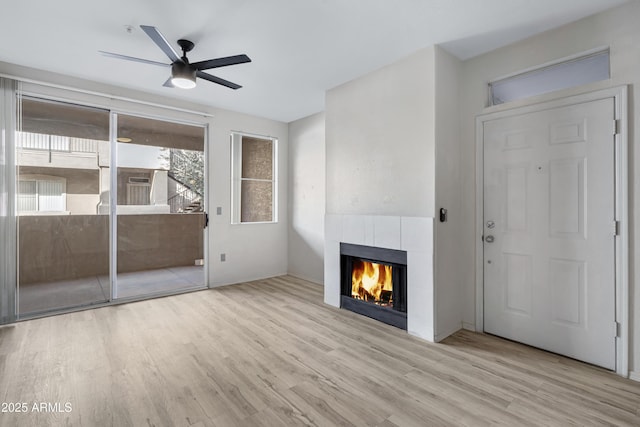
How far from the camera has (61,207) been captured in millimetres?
3660

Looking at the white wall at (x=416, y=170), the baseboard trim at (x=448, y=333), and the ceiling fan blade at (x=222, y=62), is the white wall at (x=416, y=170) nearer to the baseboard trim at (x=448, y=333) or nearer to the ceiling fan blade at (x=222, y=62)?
the baseboard trim at (x=448, y=333)

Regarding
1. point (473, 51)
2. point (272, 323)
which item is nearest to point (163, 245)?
point (272, 323)

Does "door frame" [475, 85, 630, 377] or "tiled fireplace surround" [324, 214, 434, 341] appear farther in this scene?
"tiled fireplace surround" [324, 214, 434, 341]

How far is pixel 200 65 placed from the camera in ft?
8.97

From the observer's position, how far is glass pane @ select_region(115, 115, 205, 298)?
13.6 feet

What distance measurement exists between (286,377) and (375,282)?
164 centimetres

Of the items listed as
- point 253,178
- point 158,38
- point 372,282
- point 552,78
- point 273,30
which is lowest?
point 372,282

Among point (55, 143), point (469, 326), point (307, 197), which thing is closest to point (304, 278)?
point (307, 197)

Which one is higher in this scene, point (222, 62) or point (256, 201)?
point (222, 62)

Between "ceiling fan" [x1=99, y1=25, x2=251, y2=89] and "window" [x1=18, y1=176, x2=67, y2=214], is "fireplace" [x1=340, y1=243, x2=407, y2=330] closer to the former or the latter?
"ceiling fan" [x1=99, y1=25, x2=251, y2=89]

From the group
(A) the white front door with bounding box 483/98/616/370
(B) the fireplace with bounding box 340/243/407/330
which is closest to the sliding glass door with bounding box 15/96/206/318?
(B) the fireplace with bounding box 340/243/407/330

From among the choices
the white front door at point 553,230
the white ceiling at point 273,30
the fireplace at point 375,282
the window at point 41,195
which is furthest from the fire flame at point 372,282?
the window at point 41,195

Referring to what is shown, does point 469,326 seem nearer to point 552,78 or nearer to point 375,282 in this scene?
point 375,282

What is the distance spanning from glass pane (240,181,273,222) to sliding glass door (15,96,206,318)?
769 mm
